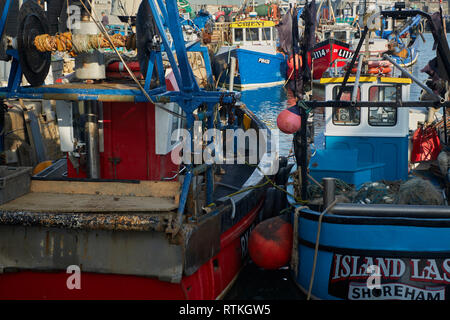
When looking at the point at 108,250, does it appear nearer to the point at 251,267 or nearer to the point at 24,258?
the point at 24,258

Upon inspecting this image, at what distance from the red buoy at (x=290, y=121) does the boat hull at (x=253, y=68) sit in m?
27.6

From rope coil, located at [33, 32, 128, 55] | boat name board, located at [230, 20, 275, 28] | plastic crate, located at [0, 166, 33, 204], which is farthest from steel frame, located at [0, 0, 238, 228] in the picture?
boat name board, located at [230, 20, 275, 28]

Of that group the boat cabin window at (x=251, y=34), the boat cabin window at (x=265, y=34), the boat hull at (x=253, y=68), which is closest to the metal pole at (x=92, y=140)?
the boat hull at (x=253, y=68)

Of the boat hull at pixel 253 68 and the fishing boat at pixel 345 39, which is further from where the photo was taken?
the boat hull at pixel 253 68

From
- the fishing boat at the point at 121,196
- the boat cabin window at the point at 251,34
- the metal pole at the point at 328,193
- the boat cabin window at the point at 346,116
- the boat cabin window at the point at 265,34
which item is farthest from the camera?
the boat cabin window at the point at 265,34

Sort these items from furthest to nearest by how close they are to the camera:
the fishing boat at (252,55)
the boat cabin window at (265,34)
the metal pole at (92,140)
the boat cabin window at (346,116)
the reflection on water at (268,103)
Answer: the boat cabin window at (265,34) < the fishing boat at (252,55) < the reflection on water at (268,103) < the boat cabin window at (346,116) < the metal pole at (92,140)

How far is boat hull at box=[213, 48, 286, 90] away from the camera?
1383 inches

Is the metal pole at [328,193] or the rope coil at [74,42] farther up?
the rope coil at [74,42]

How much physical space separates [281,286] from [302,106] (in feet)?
9.36

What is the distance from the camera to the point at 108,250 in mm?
5656

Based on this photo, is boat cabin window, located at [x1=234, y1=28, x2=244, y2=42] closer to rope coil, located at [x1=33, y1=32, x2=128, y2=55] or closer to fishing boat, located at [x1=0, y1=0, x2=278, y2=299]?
fishing boat, located at [x1=0, y1=0, x2=278, y2=299]

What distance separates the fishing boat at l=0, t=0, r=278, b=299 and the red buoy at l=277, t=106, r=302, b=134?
94cm

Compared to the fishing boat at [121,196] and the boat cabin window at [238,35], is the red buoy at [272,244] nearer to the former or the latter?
the fishing boat at [121,196]

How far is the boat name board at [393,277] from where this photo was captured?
6.12 metres
